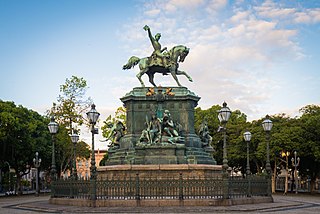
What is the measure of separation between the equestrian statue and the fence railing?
10959mm

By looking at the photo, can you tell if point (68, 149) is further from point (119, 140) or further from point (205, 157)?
point (205, 157)

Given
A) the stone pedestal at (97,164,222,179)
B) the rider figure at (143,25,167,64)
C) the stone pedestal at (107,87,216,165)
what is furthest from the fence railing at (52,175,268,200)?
the rider figure at (143,25,167,64)

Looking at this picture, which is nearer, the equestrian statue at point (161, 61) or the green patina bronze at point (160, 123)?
the green patina bronze at point (160, 123)

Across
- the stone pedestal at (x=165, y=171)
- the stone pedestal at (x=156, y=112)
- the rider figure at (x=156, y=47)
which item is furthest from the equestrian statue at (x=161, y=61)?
the stone pedestal at (x=165, y=171)

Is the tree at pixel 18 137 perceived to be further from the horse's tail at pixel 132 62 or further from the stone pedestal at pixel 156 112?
the stone pedestal at pixel 156 112

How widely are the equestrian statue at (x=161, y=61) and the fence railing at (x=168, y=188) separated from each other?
431 inches

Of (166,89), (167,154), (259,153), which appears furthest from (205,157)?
(259,153)

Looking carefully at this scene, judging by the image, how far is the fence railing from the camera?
74.7 feet

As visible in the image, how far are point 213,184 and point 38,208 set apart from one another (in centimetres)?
823

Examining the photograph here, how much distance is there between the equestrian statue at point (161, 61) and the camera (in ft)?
112

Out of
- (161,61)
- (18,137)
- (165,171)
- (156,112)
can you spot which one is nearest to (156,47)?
(161,61)

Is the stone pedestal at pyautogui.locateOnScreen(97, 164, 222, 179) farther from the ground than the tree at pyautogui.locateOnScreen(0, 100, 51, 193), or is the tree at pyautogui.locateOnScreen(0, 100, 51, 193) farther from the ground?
the tree at pyautogui.locateOnScreen(0, 100, 51, 193)

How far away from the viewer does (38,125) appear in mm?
56312

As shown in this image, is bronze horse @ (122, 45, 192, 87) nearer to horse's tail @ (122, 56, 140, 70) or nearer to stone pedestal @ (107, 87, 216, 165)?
horse's tail @ (122, 56, 140, 70)
